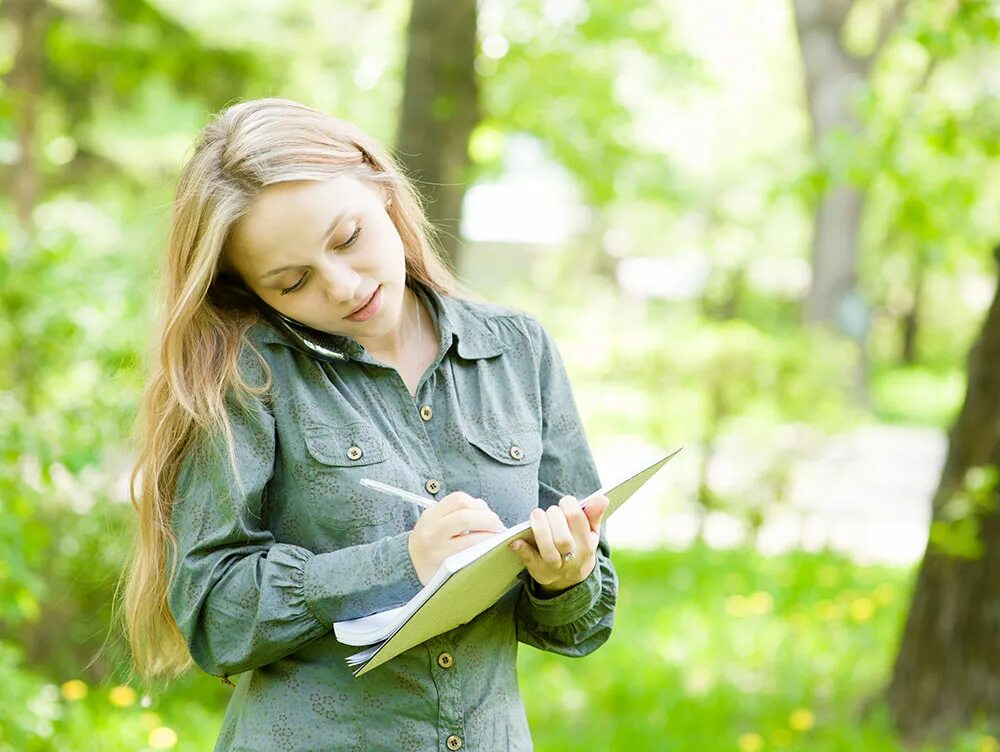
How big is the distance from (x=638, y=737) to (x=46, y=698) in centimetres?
192

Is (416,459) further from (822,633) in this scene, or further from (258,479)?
(822,633)

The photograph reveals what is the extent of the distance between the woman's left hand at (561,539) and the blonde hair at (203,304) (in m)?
0.44

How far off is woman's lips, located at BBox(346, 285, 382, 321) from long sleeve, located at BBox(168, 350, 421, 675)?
7.3 inches

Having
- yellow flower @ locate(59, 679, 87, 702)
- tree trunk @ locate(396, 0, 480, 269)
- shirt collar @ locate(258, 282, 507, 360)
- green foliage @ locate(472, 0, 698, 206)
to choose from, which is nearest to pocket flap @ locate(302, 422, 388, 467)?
shirt collar @ locate(258, 282, 507, 360)

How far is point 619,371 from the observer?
8.07 metres

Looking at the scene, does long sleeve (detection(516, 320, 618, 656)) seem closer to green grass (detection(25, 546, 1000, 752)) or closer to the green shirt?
the green shirt

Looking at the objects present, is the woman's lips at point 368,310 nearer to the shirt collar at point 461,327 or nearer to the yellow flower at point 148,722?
the shirt collar at point 461,327

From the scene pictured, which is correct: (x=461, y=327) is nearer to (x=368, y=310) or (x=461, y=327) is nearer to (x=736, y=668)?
(x=368, y=310)

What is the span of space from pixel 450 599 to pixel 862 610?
441cm

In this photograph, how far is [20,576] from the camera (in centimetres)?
295

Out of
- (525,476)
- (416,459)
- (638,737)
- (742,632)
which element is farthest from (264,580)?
(742,632)

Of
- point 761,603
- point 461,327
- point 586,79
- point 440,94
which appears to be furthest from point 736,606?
point 586,79

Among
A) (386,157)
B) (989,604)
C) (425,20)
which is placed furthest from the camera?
(425,20)

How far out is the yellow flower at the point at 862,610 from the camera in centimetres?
554
